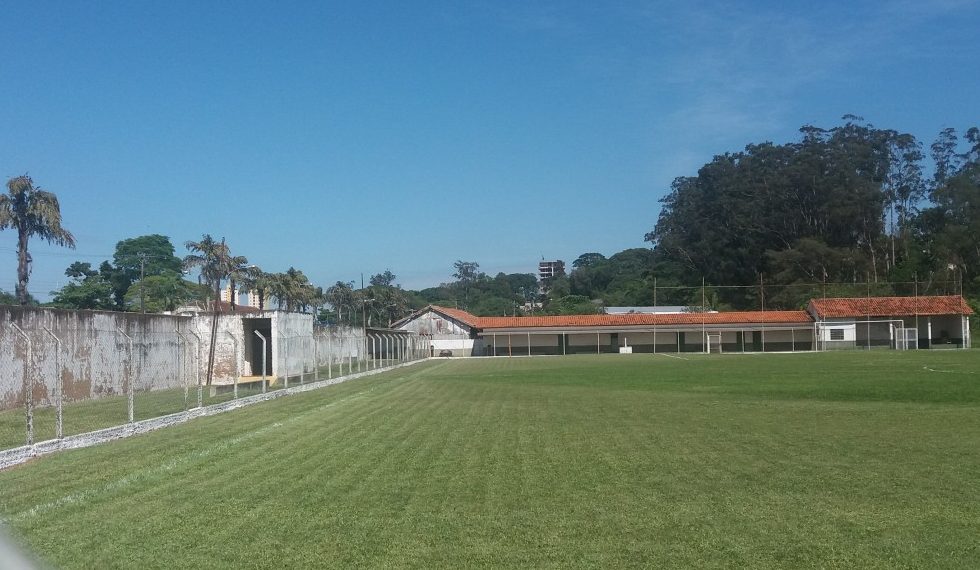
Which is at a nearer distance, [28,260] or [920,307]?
[28,260]

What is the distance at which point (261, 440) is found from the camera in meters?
12.8

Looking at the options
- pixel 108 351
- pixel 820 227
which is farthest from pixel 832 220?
pixel 108 351

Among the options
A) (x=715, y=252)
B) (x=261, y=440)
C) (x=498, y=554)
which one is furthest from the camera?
(x=715, y=252)

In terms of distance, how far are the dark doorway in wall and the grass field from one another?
721 inches

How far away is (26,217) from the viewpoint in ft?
123

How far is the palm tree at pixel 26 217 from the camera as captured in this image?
37.1 m

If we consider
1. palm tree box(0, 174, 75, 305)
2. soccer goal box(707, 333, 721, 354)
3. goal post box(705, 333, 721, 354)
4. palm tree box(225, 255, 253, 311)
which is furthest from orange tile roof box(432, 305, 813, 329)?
palm tree box(0, 174, 75, 305)

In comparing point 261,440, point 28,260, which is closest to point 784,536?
point 261,440

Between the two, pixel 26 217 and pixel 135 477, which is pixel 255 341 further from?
pixel 135 477

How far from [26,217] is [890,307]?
6047 centimetres

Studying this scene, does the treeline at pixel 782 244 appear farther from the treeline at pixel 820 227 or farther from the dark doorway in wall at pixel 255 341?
the dark doorway in wall at pixel 255 341

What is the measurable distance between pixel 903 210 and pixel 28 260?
84.6 meters

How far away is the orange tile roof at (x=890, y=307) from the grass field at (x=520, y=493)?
5666 cm

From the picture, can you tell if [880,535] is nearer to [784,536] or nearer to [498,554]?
[784,536]
